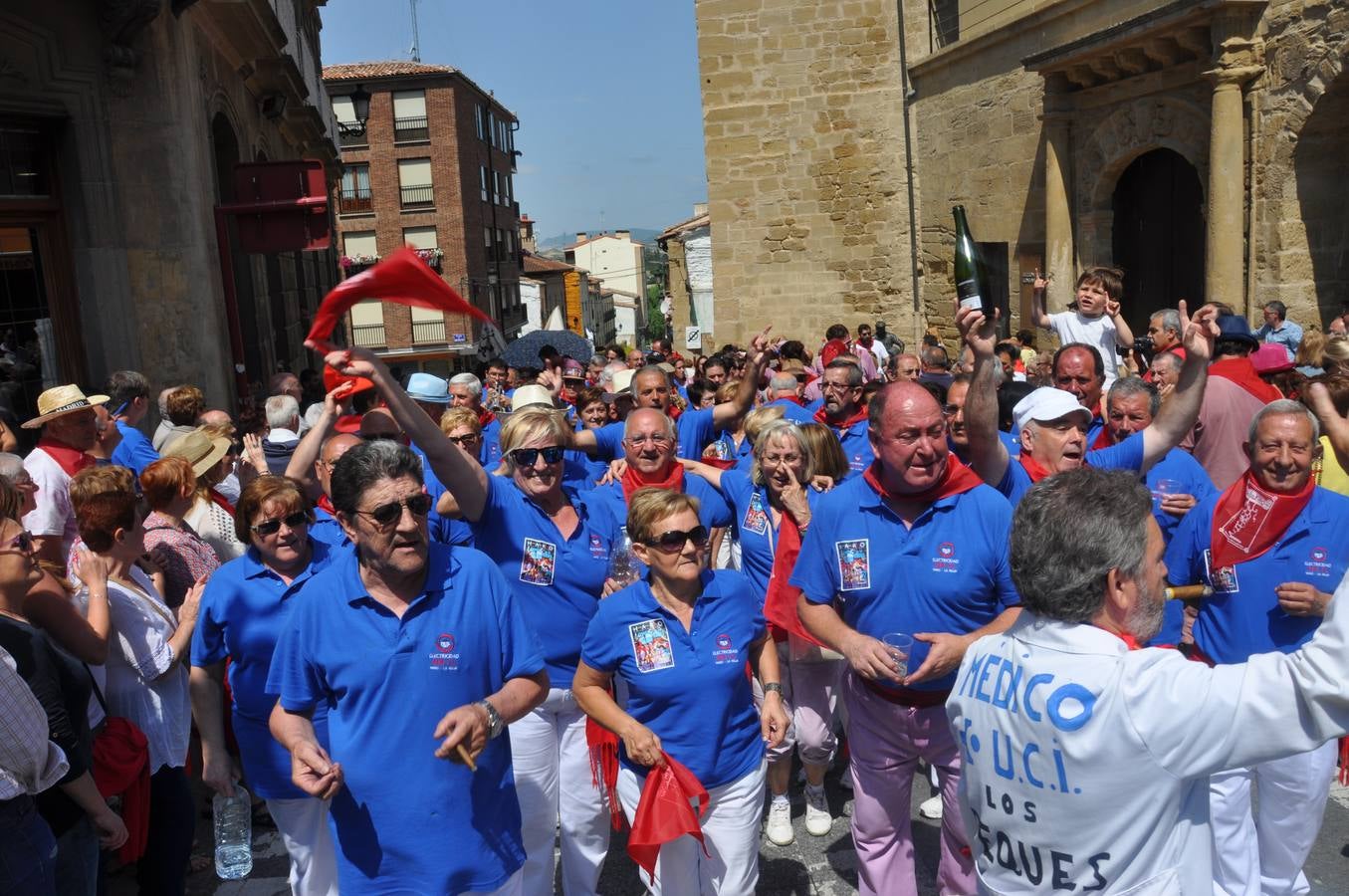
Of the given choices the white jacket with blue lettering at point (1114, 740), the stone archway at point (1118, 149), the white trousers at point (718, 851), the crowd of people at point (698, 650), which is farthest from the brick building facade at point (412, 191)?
the white jacket with blue lettering at point (1114, 740)

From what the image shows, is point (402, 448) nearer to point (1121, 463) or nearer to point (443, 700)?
point (443, 700)

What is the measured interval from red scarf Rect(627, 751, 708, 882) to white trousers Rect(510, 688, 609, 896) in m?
0.55

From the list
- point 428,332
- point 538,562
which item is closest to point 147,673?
point 538,562

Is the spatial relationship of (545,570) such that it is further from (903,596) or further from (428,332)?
(428,332)

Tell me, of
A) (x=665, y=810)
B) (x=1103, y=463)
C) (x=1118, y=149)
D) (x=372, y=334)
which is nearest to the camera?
(x=665, y=810)

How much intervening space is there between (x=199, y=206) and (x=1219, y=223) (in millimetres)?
9631

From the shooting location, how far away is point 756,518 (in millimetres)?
4789

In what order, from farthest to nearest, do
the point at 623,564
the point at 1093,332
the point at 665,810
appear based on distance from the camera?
the point at 1093,332 → the point at 623,564 → the point at 665,810

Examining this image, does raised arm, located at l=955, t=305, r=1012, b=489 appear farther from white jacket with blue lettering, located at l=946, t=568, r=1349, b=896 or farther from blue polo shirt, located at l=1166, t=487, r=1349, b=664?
white jacket with blue lettering, located at l=946, t=568, r=1349, b=896

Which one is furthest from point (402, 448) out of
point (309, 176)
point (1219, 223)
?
point (1219, 223)

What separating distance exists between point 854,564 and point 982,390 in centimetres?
80

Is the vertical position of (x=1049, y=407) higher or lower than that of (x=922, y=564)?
higher

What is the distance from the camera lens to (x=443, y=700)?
2.91 meters

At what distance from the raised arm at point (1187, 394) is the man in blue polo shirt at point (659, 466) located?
4.47ft
